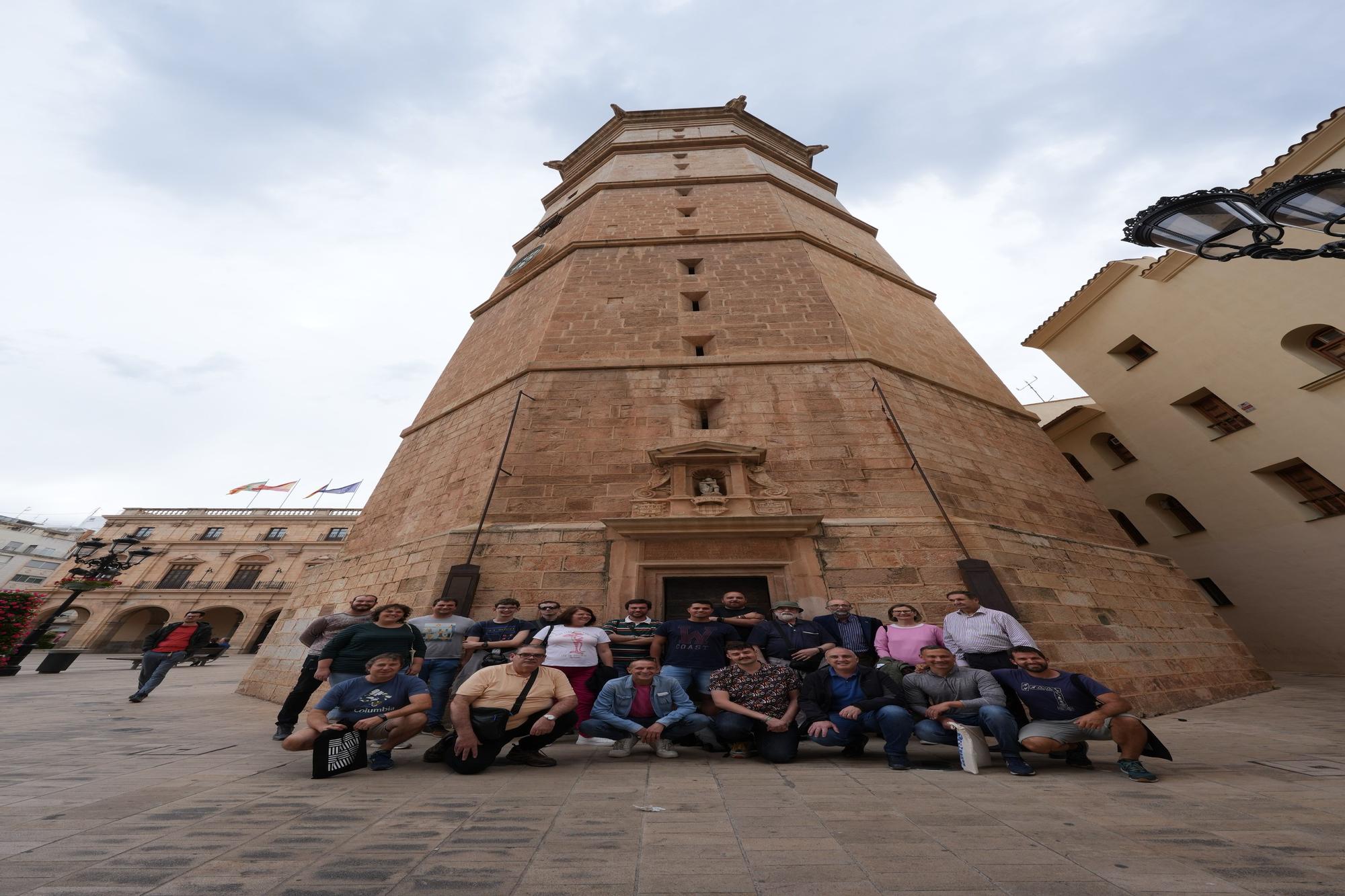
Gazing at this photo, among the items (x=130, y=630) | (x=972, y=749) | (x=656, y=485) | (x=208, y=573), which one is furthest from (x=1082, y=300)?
(x=130, y=630)

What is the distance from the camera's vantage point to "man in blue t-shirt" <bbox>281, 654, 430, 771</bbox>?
12.0 ft

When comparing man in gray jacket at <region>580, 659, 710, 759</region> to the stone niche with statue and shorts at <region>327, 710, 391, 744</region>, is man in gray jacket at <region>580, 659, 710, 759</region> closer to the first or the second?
shorts at <region>327, 710, 391, 744</region>

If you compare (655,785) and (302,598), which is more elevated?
(302,598)

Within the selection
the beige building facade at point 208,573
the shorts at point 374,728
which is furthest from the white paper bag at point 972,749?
the beige building facade at point 208,573

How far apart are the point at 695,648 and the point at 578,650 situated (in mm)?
1100

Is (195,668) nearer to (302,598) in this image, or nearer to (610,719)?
(302,598)

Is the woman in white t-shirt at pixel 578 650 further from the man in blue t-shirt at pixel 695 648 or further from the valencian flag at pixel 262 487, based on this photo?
the valencian flag at pixel 262 487

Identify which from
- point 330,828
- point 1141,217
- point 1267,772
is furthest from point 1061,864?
point 1141,217

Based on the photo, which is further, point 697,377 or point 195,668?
point 195,668

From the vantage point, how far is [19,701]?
6.99 meters

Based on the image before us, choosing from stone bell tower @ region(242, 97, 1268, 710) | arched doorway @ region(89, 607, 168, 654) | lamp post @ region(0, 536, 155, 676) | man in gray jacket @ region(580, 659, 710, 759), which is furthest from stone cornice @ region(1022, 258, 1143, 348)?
arched doorway @ region(89, 607, 168, 654)

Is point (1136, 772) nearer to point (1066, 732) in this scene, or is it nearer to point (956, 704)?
point (1066, 732)

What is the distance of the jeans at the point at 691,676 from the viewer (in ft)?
15.4

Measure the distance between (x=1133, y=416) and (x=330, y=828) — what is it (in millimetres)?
16957
